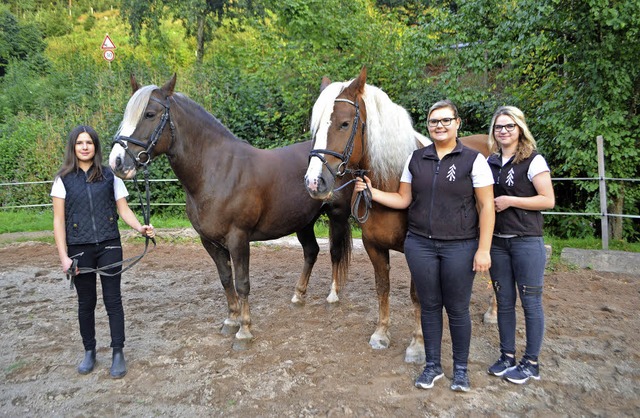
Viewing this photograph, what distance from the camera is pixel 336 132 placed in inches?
107

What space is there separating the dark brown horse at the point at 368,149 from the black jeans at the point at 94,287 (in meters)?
1.53

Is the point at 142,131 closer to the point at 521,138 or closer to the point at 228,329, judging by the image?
the point at 228,329

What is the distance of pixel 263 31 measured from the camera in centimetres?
869

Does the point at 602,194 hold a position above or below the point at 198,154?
below

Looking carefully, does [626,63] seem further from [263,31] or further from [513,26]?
[263,31]

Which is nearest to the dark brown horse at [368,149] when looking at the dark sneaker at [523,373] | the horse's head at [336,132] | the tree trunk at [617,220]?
the horse's head at [336,132]

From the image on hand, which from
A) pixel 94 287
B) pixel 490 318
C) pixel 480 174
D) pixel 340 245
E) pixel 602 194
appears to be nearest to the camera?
pixel 480 174

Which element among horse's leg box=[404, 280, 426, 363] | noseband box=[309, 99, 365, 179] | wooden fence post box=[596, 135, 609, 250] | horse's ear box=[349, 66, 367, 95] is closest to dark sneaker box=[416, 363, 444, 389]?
horse's leg box=[404, 280, 426, 363]

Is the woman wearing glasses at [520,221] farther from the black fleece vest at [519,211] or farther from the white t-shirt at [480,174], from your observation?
the white t-shirt at [480,174]

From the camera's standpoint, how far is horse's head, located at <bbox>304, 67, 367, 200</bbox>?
2615 millimetres

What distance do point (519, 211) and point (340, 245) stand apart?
2.10 metres

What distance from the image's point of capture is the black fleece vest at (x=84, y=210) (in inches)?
114

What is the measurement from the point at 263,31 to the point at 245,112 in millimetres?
1819

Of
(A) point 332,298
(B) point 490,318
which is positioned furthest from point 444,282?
(A) point 332,298
